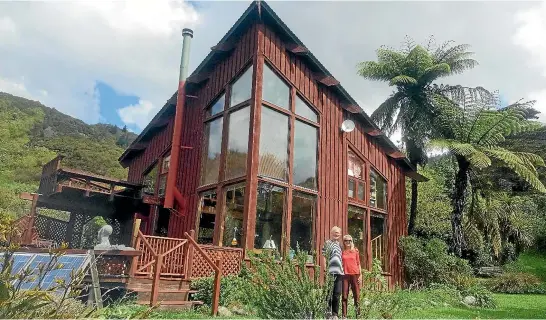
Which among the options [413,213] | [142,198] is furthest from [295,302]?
[413,213]

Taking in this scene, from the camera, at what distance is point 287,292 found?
5434mm

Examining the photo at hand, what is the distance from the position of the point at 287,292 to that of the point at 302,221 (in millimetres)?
7527

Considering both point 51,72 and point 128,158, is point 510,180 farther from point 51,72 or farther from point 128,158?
point 51,72

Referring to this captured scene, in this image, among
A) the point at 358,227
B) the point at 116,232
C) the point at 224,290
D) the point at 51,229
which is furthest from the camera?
the point at 116,232

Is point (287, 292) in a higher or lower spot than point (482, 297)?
Result: higher

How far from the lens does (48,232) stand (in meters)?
17.7

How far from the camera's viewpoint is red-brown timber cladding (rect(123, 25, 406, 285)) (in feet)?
43.7

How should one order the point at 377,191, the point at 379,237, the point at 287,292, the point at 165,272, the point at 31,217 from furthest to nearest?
the point at 377,191
the point at 379,237
the point at 31,217
the point at 165,272
the point at 287,292

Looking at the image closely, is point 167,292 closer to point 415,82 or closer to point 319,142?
point 319,142

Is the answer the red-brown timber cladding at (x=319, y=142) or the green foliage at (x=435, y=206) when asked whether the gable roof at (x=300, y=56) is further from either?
the green foliage at (x=435, y=206)

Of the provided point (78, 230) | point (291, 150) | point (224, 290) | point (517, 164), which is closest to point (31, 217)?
point (78, 230)

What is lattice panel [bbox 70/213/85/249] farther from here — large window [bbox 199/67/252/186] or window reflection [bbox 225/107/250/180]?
window reflection [bbox 225/107/250/180]

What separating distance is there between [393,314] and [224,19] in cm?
998

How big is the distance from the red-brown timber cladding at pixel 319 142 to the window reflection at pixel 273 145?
4.49 feet
